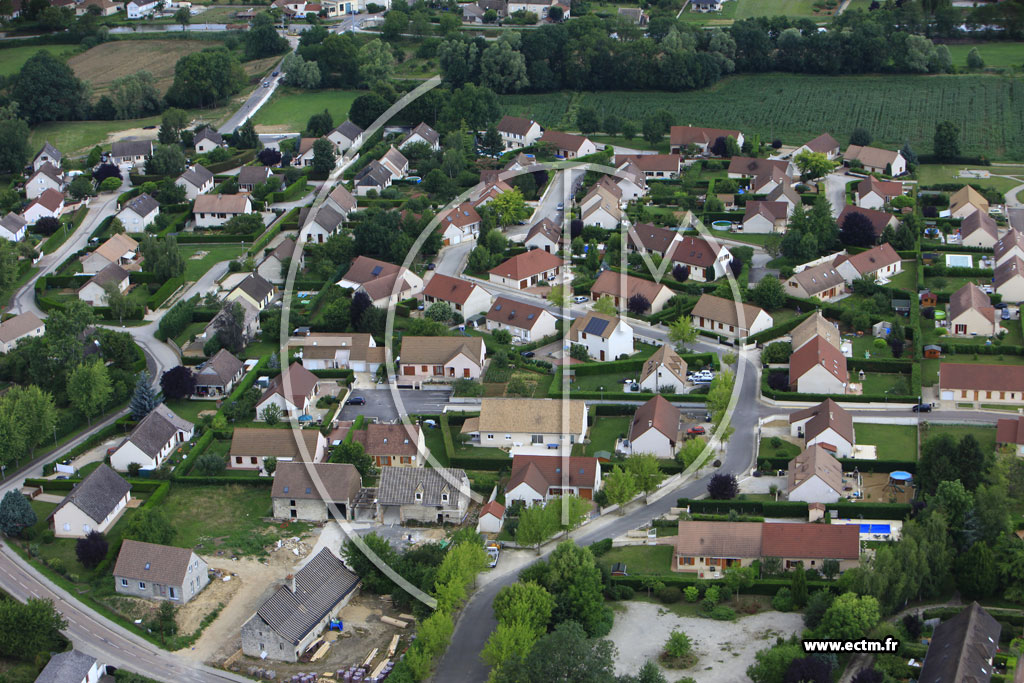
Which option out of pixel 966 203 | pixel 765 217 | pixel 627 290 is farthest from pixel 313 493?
pixel 966 203

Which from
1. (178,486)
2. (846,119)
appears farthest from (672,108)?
(178,486)

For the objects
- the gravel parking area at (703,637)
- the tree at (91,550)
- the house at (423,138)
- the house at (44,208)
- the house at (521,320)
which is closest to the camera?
the gravel parking area at (703,637)

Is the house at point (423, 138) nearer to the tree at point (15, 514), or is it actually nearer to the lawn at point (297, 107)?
the lawn at point (297, 107)

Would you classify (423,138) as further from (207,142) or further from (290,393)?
(290,393)

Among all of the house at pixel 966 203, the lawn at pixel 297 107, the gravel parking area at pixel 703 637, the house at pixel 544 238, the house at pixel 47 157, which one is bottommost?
the gravel parking area at pixel 703 637

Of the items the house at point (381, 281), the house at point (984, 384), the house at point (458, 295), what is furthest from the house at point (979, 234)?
the house at point (381, 281)

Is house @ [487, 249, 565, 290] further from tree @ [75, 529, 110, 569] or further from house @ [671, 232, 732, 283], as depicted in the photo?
tree @ [75, 529, 110, 569]
